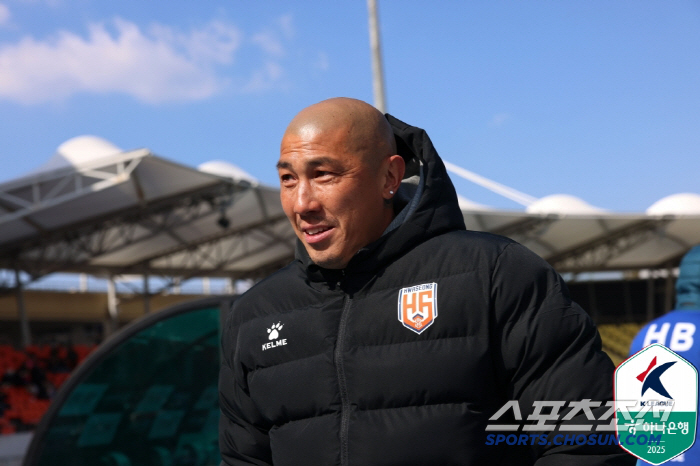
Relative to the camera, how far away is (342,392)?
148 centimetres

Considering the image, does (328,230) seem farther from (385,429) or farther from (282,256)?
(282,256)

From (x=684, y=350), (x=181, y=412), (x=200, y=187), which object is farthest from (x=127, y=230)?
(x=684, y=350)

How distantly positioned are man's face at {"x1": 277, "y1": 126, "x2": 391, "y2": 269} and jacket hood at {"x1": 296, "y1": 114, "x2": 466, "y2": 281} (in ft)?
0.12

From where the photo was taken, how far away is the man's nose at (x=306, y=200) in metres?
1.47

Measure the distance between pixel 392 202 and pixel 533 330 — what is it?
0.43 meters

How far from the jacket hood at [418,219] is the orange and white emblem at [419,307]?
0.32ft

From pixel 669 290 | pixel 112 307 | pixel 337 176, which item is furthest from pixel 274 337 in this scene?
pixel 669 290

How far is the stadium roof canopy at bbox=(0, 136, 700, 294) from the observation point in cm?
1577

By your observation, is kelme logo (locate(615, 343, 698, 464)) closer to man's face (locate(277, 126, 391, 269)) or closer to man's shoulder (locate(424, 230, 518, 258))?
man's shoulder (locate(424, 230, 518, 258))

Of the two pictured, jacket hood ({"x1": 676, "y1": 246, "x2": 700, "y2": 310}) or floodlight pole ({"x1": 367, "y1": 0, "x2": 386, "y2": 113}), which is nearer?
jacket hood ({"x1": 676, "y1": 246, "x2": 700, "y2": 310})

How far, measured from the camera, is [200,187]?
60.5 ft

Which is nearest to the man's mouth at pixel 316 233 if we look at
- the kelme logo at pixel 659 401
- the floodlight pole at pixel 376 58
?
the kelme logo at pixel 659 401

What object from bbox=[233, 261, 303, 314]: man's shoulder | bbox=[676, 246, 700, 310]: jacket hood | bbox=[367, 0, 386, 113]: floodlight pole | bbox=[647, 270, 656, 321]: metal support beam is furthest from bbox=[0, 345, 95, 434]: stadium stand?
bbox=[647, 270, 656, 321]: metal support beam

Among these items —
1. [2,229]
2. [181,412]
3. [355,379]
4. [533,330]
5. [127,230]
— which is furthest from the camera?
[127,230]
